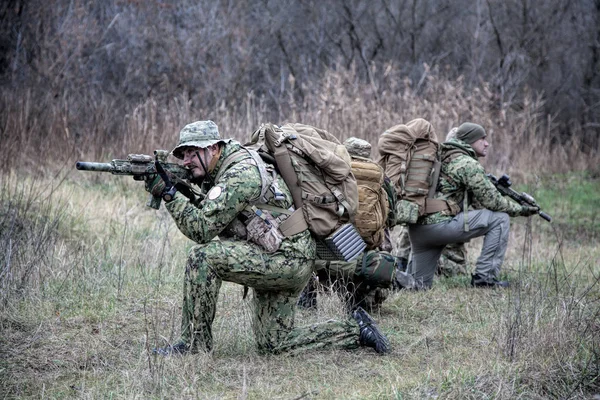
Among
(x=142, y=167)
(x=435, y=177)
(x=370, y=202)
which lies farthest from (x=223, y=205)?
(x=435, y=177)

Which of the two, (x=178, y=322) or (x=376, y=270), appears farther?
(x=376, y=270)

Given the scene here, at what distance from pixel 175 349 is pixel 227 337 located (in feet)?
2.00

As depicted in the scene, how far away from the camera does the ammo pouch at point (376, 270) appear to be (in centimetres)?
586

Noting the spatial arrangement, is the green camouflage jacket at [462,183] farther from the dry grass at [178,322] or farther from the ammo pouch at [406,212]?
the dry grass at [178,322]

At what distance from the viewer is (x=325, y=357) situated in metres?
4.80

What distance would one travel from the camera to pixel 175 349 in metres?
4.53

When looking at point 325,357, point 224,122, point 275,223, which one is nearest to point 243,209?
point 275,223

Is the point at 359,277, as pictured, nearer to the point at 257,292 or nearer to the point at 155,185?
the point at 257,292

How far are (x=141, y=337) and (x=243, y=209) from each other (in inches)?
53.3

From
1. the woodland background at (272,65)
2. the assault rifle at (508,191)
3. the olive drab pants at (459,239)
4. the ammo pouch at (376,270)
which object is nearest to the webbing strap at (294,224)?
the ammo pouch at (376,270)

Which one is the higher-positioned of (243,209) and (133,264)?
(243,209)

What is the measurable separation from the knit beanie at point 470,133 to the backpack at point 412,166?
0.46 meters

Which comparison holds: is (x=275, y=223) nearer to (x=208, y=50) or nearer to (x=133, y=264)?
(x=133, y=264)

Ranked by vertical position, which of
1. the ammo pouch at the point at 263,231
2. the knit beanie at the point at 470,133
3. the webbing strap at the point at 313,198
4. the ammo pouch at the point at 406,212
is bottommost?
the ammo pouch at the point at 406,212
